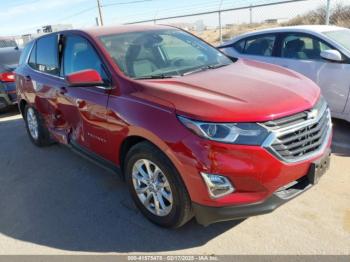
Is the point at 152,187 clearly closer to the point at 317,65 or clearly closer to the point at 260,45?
the point at 317,65

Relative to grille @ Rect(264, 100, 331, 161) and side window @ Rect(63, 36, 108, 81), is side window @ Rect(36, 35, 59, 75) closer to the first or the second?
side window @ Rect(63, 36, 108, 81)

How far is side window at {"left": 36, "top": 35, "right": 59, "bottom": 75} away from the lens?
456 centimetres

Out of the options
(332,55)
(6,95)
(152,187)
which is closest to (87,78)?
(152,187)

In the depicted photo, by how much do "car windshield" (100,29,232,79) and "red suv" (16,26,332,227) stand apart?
12 mm

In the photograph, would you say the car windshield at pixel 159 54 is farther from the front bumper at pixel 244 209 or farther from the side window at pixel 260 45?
the side window at pixel 260 45

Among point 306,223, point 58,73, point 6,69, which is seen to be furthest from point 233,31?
point 306,223

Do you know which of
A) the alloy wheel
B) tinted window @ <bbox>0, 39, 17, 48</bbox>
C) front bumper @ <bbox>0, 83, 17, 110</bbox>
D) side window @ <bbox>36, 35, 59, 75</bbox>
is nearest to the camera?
the alloy wheel

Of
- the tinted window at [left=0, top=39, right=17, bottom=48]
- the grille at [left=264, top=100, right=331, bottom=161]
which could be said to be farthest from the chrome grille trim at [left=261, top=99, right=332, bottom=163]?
the tinted window at [left=0, top=39, right=17, bottom=48]

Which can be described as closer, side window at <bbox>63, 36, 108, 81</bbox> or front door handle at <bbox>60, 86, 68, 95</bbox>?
side window at <bbox>63, 36, 108, 81</bbox>

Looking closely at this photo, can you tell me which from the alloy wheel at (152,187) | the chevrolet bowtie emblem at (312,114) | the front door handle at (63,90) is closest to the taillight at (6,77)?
the front door handle at (63,90)

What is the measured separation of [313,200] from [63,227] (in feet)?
7.78

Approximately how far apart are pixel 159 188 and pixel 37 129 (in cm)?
314

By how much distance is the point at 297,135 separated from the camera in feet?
8.75

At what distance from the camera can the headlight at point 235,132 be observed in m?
2.51
